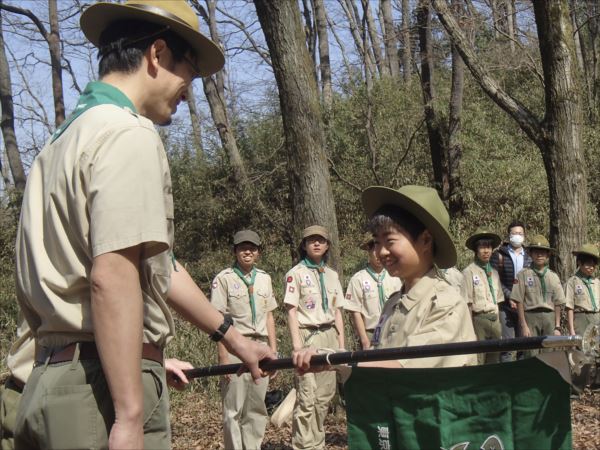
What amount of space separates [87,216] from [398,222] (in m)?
1.63

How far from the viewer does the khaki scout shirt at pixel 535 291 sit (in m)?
10.1

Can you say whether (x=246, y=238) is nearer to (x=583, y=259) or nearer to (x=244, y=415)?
(x=244, y=415)

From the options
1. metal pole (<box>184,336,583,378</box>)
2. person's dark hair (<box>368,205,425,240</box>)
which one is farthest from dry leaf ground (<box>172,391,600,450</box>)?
metal pole (<box>184,336,583,378</box>)

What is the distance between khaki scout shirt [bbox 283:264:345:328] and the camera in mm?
8062

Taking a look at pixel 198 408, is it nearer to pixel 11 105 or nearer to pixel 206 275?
pixel 206 275

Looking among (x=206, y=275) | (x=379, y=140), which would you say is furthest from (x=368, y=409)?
(x=379, y=140)

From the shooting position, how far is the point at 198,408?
9.59 m

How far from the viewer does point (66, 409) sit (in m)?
2.17

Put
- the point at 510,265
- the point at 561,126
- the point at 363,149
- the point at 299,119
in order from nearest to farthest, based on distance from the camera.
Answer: the point at 299,119 < the point at 561,126 < the point at 510,265 < the point at 363,149

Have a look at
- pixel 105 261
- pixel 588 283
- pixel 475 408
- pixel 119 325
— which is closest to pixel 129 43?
pixel 105 261

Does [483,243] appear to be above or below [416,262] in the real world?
above

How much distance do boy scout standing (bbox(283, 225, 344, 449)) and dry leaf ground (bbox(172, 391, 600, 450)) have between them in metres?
0.55

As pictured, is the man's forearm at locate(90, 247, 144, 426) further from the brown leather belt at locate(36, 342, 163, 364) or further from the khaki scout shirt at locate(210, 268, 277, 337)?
→ the khaki scout shirt at locate(210, 268, 277, 337)

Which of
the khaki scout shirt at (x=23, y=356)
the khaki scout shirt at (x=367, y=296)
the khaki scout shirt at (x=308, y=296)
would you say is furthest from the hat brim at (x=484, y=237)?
the khaki scout shirt at (x=23, y=356)
